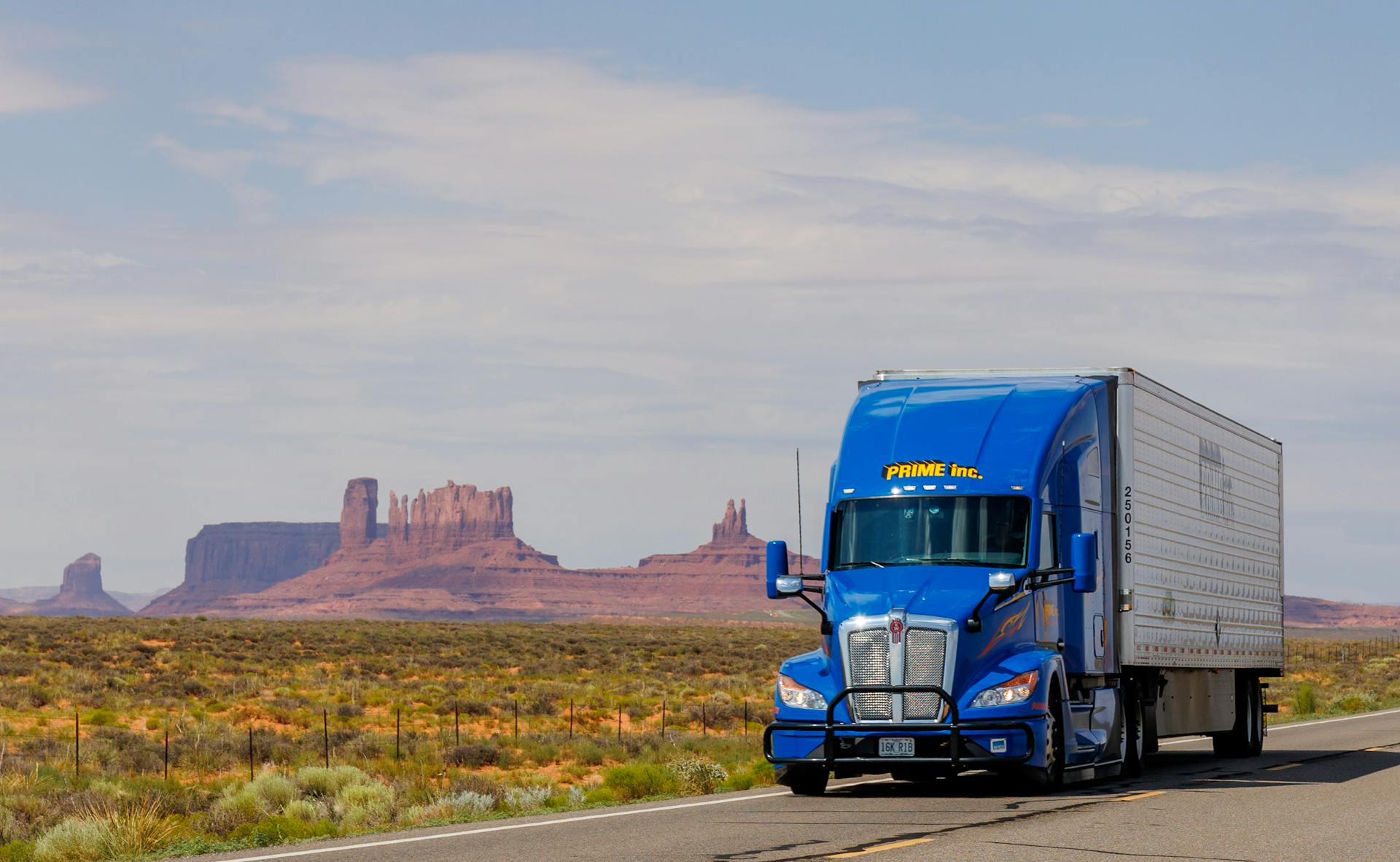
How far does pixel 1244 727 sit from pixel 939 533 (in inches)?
381

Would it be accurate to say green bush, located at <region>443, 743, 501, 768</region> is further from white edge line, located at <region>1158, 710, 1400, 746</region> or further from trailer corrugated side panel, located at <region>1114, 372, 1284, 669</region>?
trailer corrugated side panel, located at <region>1114, 372, 1284, 669</region>

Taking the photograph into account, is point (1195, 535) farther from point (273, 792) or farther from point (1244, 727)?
point (273, 792)

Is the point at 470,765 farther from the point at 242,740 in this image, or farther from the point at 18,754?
the point at 18,754

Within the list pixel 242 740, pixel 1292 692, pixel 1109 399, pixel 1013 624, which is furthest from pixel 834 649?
pixel 1292 692

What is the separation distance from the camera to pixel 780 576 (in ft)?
51.2

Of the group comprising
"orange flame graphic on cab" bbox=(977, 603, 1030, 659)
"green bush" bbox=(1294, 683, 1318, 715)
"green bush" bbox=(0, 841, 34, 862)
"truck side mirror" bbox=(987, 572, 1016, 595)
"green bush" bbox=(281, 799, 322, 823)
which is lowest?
"green bush" bbox=(1294, 683, 1318, 715)

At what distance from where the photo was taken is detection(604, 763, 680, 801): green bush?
57.7 feet

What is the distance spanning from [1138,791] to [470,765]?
1264 centimetres

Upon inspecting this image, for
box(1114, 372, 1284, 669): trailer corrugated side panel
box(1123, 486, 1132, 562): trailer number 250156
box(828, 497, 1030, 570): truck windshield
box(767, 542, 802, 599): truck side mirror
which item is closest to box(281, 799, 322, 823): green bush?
box(767, 542, 802, 599): truck side mirror

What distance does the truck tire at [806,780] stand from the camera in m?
15.5

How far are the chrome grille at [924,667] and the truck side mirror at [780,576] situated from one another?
129cm

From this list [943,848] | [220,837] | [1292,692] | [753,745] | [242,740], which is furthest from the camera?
[1292,692]

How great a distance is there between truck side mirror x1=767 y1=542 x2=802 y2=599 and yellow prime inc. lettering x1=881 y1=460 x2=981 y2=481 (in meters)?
1.26

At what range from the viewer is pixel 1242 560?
74.6 feet
